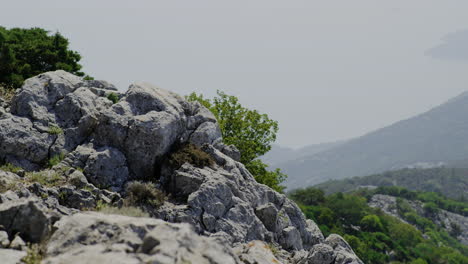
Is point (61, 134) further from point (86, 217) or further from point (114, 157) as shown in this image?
point (86, 217)

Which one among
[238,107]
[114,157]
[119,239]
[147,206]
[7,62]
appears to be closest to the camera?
[119,239]

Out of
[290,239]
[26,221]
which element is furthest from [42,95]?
→ [290,239]

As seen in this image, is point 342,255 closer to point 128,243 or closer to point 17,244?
point 128,243

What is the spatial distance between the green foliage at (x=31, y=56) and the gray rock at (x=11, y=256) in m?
26.8

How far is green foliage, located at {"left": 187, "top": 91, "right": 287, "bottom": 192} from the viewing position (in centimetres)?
4891

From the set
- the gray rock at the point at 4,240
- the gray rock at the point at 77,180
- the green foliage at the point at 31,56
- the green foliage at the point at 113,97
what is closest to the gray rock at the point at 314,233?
the green foliage at the point at 113,97

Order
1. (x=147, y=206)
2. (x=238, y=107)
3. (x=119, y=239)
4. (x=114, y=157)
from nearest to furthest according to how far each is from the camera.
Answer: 1. (x=119, y=239)
2. (x=147, y=206)
3. (x=114, y=157)
4. (x=238, y=107)

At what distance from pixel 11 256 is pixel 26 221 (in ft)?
5.65

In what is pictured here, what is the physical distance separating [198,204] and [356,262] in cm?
1014

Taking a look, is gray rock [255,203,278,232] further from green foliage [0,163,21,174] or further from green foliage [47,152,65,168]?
green foliage [0,163,21,174]

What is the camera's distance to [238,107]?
54812 millimetres

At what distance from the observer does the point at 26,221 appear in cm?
1391

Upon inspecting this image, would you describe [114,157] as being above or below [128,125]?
below

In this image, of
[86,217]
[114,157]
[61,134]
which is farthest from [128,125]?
[86,217]
